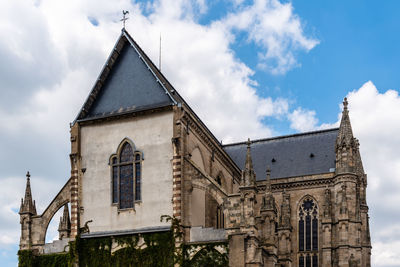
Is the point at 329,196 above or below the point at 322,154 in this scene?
below

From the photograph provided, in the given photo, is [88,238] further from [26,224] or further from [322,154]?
[322,154]

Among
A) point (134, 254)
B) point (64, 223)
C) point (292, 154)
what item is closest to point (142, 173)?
point (134, 254)

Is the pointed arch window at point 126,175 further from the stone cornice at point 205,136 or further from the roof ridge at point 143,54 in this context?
the roof ridge at point 143,54

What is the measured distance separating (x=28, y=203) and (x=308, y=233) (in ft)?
80.8

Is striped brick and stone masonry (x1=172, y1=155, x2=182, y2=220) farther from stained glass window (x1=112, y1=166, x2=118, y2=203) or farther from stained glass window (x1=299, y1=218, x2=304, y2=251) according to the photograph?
stained glass window (x1=299, y1=218, x2=304, y2=251)

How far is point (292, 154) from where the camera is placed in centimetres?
5534

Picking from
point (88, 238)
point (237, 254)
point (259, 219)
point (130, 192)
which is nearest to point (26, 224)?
point (88, 238)

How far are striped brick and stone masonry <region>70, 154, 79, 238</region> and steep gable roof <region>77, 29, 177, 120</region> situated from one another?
10.2ft

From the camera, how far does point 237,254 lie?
30.2m

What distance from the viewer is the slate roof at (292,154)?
52.6 meters

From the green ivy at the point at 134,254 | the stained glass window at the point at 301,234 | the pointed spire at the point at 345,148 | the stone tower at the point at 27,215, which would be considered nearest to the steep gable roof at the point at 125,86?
the stone tower at the point at 27,215

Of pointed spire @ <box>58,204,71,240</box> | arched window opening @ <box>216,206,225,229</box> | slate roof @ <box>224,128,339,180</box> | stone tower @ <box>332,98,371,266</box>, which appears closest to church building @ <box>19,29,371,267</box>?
arched window opening @ <box>216,206,225,229</box>

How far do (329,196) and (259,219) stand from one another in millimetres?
8552

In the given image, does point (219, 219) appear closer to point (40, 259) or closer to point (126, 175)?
point (126, 175)
